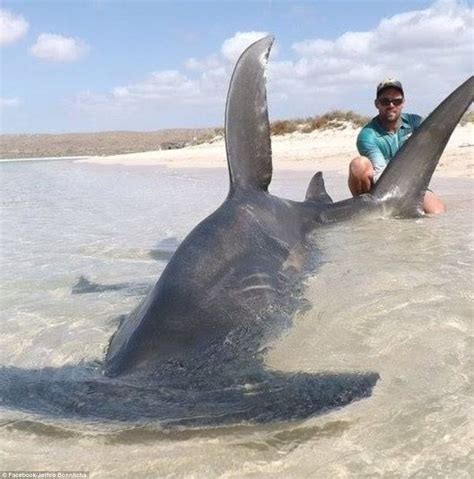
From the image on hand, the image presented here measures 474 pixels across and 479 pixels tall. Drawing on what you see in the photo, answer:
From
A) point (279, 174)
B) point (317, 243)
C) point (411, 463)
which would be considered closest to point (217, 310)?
point (411, 463)

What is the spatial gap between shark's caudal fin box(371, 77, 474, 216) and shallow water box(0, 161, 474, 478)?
0.21 meters

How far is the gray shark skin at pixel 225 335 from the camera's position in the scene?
169 cm

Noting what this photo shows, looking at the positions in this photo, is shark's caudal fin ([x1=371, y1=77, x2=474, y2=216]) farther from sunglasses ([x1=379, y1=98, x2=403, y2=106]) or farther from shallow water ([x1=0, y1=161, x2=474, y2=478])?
sunglasses ([x1=379, y1=98, x2=403, y2=106])

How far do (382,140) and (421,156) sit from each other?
138cm

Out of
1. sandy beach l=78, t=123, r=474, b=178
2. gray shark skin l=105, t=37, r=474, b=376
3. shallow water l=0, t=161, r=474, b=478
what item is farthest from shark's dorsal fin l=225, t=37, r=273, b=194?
sandy beach l=78, t=123, r=474, b=178

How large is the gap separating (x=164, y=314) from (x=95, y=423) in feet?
1.40

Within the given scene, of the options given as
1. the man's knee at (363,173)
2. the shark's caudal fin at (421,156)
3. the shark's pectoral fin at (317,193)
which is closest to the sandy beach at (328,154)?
the man's knee at (363,173)

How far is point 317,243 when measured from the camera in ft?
11.2

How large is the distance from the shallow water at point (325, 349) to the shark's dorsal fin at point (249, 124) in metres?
0.60

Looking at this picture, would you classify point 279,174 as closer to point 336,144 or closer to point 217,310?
point 336,144

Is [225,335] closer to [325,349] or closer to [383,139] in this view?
[325,349]

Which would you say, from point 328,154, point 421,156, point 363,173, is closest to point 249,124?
point 421,156

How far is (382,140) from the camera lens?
5.62 meters

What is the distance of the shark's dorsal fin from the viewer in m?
3.00
